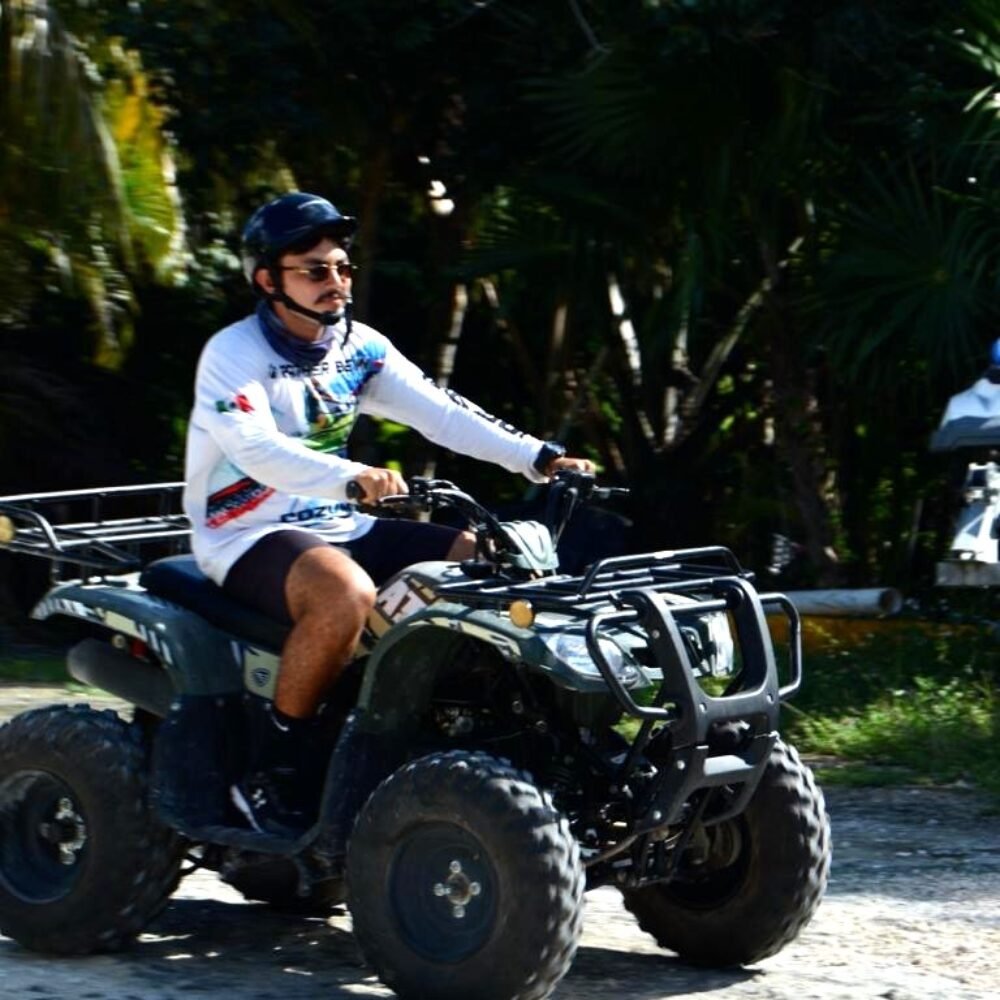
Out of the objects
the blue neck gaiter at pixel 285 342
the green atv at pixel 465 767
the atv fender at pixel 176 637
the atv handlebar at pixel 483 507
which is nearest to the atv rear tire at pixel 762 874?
the green atv at pixel 465 767

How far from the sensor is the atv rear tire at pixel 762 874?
5.23 m

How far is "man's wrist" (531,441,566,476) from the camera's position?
5672mm

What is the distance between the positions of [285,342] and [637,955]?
5.80ft

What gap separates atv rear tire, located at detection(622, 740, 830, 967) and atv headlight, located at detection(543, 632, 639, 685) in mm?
566

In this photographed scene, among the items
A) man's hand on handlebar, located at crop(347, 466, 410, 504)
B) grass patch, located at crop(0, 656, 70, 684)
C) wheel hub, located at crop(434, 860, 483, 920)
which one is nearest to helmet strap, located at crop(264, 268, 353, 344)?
man's hand on handlebar, located at crop(347, 466, 410, 504)

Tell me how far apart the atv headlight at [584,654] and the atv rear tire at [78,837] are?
1195 mm

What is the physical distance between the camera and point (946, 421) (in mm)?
8406

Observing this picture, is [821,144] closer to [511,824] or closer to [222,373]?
[222,373]

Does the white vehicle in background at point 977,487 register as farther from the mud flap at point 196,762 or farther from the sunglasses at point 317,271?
the mud flap at point 196,762

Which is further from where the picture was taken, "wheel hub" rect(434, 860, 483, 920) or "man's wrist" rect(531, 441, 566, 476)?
"man's wrist" rect(531, 441, 566, 476)

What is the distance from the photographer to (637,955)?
18.3 feet

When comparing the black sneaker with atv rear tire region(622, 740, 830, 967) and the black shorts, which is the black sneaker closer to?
the black shorts

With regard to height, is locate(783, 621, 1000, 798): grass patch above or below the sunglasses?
below

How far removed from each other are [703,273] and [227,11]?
2.76 metres
